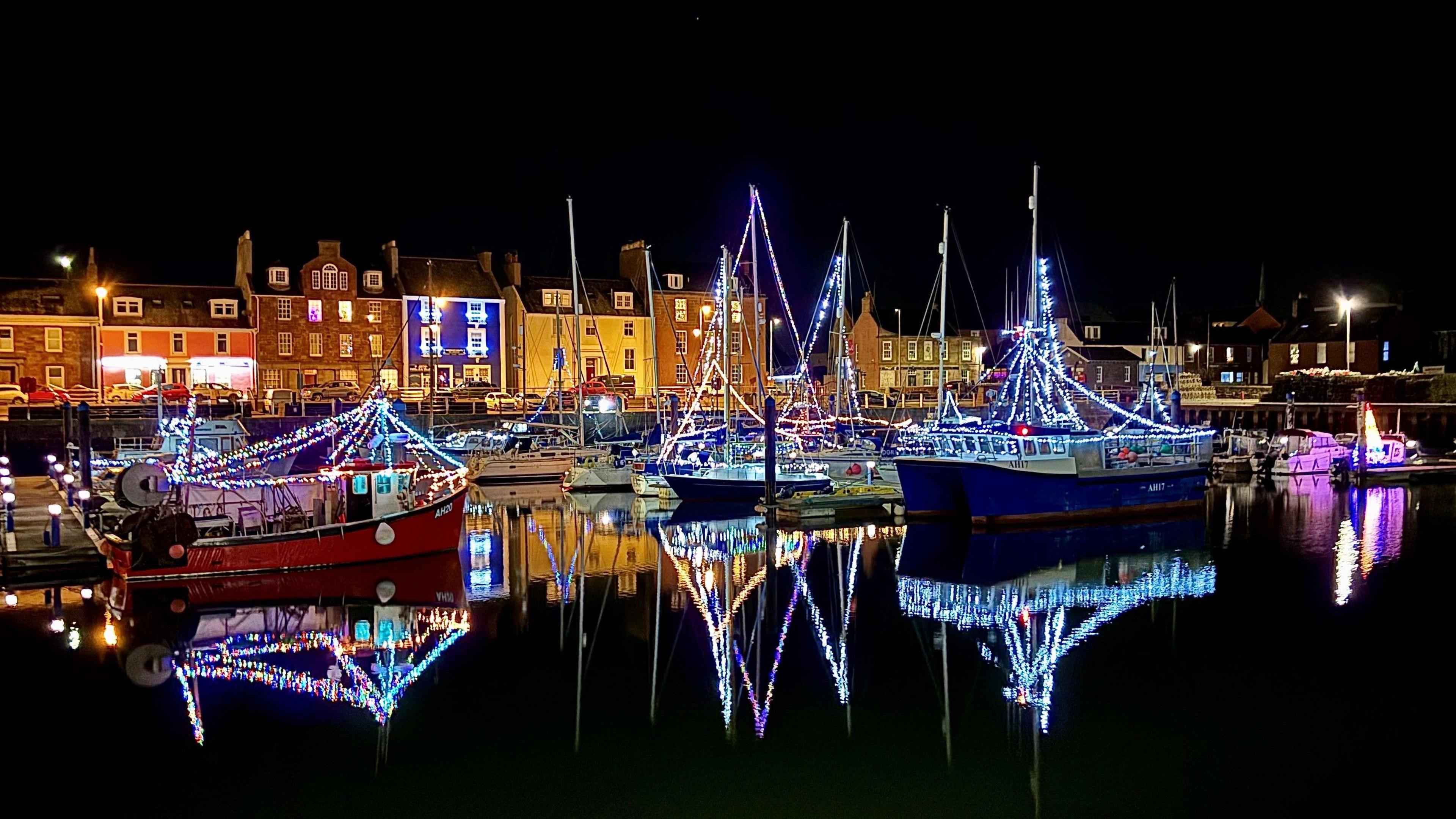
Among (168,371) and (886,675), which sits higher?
(168,371)

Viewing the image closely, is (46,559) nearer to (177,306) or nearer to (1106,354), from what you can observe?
(177,306)

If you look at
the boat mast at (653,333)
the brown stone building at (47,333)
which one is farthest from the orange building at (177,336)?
Answer: the boat mast at (653,333)

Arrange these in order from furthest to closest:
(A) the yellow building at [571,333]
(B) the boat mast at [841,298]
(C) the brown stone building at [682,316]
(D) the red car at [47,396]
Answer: (C) the brown stone building at [682,316]
(A) the yellow building at [571,333]
(D) the red car at [47,396]
(B) the boat mast at [841,298]

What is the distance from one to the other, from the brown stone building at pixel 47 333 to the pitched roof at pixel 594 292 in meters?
20.7

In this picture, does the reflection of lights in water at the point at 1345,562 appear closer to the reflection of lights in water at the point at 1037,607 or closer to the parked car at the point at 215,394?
the reflection of lights in water at the point at 1037,607

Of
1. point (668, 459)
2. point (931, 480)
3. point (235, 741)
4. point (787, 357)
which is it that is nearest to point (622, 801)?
point (235, 741)

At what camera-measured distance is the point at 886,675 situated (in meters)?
18.2

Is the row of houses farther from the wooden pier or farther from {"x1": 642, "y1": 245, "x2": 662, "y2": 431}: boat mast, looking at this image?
the wooden pier

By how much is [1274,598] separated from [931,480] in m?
11.2

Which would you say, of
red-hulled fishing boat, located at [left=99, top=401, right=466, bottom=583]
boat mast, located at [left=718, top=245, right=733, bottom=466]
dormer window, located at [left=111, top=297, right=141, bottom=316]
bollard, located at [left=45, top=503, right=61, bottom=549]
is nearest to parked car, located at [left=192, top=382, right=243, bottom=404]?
dormer window, located at [left=111, top=297, right=141, bottom=316]

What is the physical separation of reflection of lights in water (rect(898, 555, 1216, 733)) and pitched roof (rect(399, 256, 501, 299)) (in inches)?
1784

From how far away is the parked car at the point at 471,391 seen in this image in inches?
2416

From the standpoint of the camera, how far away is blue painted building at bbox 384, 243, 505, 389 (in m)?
65.6

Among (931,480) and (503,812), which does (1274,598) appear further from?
(503,812)
